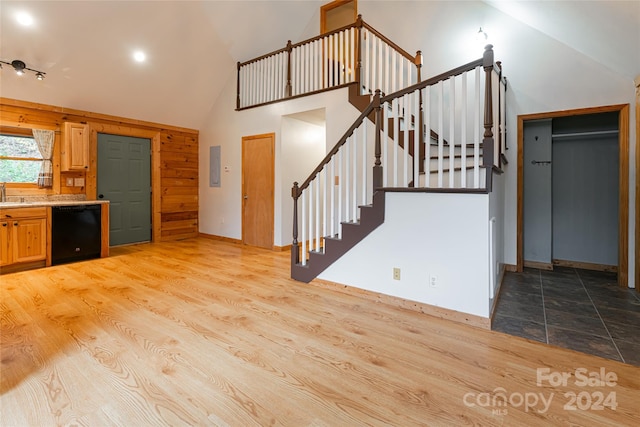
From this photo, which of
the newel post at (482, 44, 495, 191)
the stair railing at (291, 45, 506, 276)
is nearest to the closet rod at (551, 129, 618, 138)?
the stair railing at (291, 45, 506, 276)

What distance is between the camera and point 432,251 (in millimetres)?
2629

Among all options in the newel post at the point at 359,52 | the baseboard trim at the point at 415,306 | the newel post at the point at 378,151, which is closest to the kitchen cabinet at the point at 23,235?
the baseboard trim at the point at 415,306

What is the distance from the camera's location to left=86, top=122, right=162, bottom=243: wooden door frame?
5262 mm

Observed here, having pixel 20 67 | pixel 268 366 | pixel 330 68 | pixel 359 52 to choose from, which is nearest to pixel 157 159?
pixel 20 67

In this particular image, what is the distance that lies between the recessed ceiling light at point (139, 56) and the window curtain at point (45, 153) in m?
1.76

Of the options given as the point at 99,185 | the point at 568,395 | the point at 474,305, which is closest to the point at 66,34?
the point at 99,185

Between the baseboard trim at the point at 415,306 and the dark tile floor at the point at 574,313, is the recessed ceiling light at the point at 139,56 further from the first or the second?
the dark tile floor at the point at 574,313

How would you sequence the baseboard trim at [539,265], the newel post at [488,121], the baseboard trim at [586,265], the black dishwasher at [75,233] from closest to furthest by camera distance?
the newel post at [488,121]
the baseboard trim at [586,265]
the baseboard trim at [539,265]
the black dishwasher at [75,233]

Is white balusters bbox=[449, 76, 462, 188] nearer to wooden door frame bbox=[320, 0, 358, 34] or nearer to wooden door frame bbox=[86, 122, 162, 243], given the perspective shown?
wooden door frame bbox=[320, 0, 358, 34]

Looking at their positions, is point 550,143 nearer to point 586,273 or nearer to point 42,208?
point 586,273

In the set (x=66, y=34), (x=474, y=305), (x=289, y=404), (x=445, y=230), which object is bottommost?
(x=289, y=404)

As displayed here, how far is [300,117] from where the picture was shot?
5289 mm

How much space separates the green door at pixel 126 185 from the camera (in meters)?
5.48

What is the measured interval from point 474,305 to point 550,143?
3.09m
